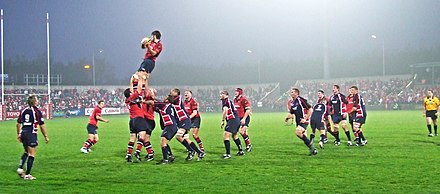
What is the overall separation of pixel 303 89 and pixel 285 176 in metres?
68.4

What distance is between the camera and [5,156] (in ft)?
59.4

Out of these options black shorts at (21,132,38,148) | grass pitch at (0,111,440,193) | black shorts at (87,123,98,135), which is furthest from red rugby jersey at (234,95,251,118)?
black shorts at (21,132,38,148)

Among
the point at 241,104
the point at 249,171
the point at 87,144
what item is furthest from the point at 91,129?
the point at 249,171

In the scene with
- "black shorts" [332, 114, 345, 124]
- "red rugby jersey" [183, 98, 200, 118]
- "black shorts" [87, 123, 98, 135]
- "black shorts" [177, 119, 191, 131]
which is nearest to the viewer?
"black shorts" [177, 119, 191, 131]

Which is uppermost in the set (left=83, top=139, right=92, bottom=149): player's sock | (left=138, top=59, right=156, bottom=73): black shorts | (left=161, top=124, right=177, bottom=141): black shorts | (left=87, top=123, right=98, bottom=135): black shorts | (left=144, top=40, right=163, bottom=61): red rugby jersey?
(left=144, top=40, right=163, bottom=61): red rugby jersey

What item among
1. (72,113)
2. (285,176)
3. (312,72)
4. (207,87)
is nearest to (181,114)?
(285,176)

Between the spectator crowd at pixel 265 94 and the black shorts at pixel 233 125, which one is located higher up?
the spectator crowd at pixel 265 94

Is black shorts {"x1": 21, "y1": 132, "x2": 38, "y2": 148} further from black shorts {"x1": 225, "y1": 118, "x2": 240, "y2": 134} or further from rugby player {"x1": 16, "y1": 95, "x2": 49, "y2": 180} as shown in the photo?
black shorts {"x1": 225, "y1": 118, "x2": 240, "y2": 134}

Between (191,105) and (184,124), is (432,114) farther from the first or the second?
(184,124)

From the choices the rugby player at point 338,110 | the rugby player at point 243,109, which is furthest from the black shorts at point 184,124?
the rugby player at point 338,110

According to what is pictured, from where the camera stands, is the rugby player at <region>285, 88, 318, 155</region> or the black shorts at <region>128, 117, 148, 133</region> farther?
the rugby player at <region>285, 88, 318, 155</region>

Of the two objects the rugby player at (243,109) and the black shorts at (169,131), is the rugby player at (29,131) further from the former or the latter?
the rugby player at (243,109)

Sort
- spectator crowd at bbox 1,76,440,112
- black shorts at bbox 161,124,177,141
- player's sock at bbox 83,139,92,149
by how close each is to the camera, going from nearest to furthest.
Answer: black shorts at bbox 161,124,177,141 → player's sock at bbox 83,139,92,149 → spectator crowd at bbox 1,76,440,112

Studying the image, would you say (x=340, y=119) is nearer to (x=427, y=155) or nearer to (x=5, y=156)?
(x=427, y=155)
